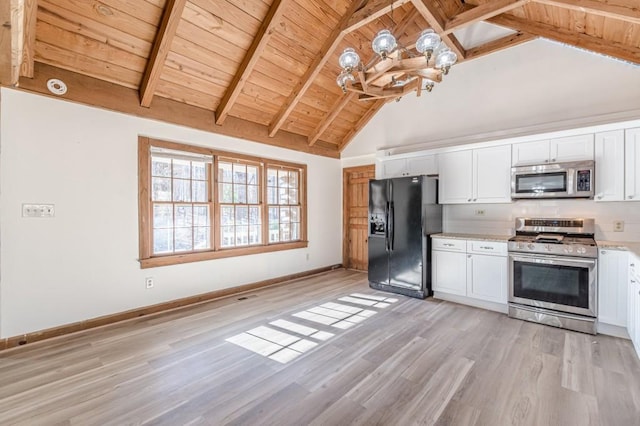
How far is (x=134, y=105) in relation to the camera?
3.61m

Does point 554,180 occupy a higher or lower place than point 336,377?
higher

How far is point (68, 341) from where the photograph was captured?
3.00 metres

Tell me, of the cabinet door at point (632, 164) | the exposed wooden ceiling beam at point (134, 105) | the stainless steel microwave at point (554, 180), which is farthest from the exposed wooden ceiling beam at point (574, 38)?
the exposed wooden ceiling beam at point (134, 105)

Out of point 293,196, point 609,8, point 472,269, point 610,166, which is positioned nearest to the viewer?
point 609,8

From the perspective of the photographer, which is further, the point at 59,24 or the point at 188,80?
the point at 188,80

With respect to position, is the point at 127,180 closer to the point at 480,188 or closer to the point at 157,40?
the point at 157,40

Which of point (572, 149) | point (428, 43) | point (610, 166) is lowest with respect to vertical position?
point (610, 166)

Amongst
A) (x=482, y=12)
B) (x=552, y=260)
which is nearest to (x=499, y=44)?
(x=482, y=12)

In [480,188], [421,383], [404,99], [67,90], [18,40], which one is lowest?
[421,383]

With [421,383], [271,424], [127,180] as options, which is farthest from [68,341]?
[421,383]

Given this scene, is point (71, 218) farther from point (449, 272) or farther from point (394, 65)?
point (449, 272)

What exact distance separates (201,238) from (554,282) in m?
4.57

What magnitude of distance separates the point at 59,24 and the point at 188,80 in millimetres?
1272

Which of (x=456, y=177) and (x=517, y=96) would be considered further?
(x=456, y=177)
